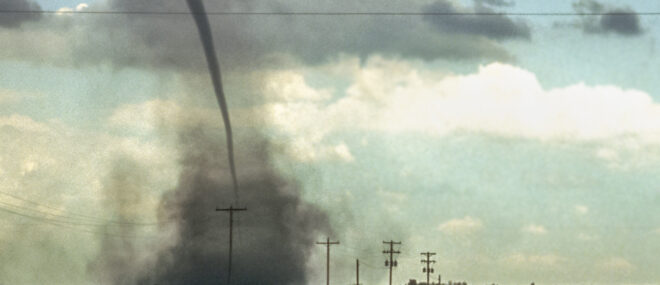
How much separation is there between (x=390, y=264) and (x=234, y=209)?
99.3ft

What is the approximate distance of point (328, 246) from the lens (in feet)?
494

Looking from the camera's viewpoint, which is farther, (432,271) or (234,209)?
(432,271)

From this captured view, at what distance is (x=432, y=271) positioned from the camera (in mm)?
162750

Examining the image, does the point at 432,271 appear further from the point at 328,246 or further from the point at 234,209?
the point at 234,209

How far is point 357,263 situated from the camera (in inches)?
5871

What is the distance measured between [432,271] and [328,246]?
19473 mm

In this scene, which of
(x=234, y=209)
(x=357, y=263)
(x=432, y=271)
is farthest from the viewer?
(x=432, y=271)

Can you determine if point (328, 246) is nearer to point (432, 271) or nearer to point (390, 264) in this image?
point (390, 264)

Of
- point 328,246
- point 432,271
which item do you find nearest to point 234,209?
point 328,246

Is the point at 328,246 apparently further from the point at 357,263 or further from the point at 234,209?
the point at 234,209

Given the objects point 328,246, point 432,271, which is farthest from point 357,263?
point 432,271

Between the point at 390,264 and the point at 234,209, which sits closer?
the point at 234,209

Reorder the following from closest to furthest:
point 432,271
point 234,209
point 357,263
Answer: point 234,209 < point 357,263 < point 432,271

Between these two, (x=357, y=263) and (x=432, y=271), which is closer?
(x=357, y=263)
